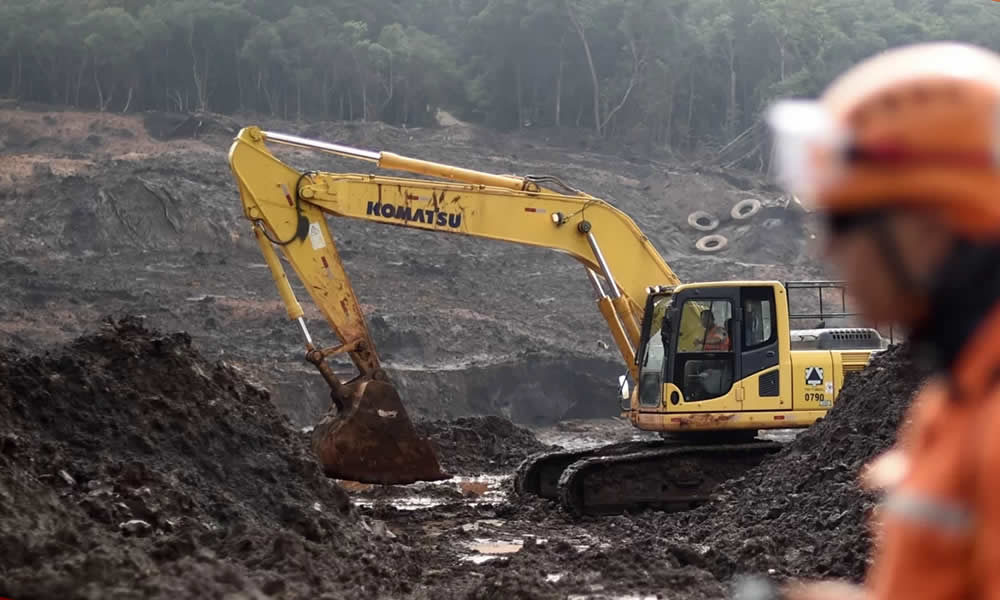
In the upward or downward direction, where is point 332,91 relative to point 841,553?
upward

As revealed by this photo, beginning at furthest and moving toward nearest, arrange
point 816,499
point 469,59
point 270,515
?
point 469,59 → point 816,499 → point 270,515

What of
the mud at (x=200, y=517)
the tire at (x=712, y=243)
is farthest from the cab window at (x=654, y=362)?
the tire at (x=712, y=243)

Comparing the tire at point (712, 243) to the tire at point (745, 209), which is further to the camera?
the tire at point (745, 209)

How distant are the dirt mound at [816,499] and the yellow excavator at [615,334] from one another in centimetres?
69

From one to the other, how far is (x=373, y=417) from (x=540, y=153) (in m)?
33.4

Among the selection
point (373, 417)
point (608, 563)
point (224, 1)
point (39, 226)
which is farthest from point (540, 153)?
point (608, 563)

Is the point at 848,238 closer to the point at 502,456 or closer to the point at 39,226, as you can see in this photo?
the point at 502,456

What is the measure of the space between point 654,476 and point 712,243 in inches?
1052

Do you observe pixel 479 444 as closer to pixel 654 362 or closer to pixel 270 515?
pixel 654 362

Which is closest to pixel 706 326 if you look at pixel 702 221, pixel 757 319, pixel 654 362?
pixel 757 319

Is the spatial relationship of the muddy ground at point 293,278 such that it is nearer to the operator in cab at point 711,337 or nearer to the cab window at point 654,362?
the cab window at point 654,362

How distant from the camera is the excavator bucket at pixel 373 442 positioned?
42.6 feet

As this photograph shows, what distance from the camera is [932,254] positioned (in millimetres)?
1668

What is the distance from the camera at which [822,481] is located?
11.3 metres
